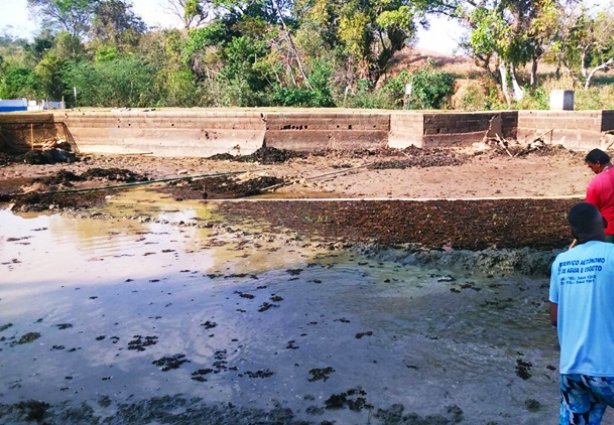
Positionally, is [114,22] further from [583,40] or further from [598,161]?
[598,161]

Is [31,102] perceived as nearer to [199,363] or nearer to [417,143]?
[417,143]

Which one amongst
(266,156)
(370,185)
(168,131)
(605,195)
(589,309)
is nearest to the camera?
(589,309)

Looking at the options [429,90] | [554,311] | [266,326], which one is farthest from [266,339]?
[429,90]

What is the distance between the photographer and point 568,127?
17.1m

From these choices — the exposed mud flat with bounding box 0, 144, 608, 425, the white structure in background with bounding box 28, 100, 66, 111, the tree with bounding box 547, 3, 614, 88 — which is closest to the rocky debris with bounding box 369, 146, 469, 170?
the exposed mud flat with bounding box 0, 144, 608, 425

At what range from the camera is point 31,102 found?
3462cm

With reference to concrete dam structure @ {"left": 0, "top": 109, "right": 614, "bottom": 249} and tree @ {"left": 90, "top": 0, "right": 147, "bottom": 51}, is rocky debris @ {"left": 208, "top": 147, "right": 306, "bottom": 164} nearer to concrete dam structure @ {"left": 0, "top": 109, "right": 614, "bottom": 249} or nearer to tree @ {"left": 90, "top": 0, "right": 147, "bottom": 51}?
concrete dam structure @ {"left": 0, "top": 109, "right": 614, "bottom": 249}

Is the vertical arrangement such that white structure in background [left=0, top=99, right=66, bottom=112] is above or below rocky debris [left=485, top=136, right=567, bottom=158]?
above


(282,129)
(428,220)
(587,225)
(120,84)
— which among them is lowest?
(428,220)

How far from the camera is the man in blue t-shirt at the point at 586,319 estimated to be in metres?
2.81

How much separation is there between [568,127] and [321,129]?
6803 mm

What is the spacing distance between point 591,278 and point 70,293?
5474mm

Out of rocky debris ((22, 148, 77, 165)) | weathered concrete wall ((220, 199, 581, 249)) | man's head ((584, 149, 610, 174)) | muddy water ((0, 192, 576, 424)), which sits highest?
man's head ((584, 149, 610, 174))

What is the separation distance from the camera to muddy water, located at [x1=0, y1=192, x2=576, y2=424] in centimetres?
414
